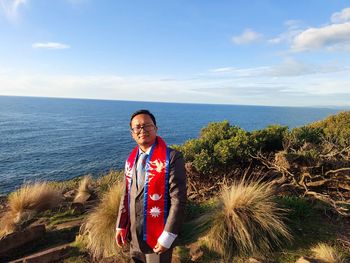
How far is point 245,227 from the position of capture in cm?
457

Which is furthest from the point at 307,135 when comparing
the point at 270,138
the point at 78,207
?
the point at 78,207

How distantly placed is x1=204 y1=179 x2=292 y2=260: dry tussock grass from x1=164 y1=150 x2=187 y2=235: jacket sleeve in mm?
1998

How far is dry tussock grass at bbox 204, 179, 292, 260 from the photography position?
452 cm

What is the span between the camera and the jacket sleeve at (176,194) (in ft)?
9.20

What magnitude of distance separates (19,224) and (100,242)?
2940 mm

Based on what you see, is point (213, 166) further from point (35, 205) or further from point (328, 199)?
point (35, 205)

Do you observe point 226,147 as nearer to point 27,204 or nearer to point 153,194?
point 153,194

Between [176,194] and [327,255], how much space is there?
2658 millimetres

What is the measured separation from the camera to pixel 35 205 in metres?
8.09

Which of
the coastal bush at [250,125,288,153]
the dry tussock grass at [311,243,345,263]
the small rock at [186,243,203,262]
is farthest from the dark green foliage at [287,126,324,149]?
the small rock at [186,243,203,262]

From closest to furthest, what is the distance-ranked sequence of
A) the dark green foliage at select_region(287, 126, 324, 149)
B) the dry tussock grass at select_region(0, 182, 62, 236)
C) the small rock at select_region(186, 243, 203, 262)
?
the small rock at select_region(186, 243, 203, 262)
the dry tussock grass at select_region(0, 182, 62, 236)
the dark green foliage at select_region(287, 126, 324, 149)

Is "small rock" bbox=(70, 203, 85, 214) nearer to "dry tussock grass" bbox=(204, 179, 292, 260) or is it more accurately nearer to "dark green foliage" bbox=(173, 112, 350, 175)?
"dark green foliage" bbox=(173, 112, 350, 175)

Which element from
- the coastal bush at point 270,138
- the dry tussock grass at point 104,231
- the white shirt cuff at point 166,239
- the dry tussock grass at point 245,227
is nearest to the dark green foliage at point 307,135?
the coastal bush at point 270,138

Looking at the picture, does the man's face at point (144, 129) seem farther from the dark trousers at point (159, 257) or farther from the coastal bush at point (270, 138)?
the coastal bush at point (270, 138)
